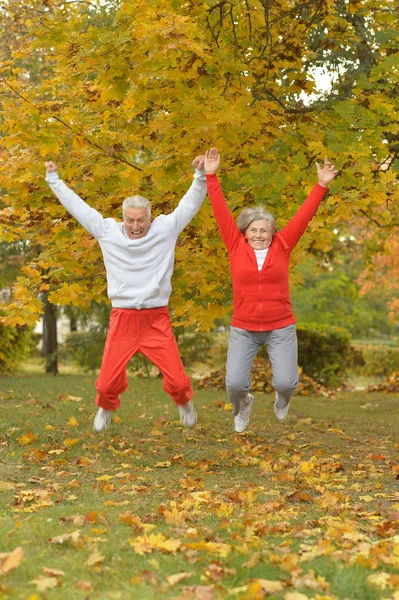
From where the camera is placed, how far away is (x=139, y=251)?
6.40 metres

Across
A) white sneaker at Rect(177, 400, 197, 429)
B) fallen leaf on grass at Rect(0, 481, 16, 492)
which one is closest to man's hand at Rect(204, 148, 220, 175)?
white sneaker at Rect(177, 400, 197, 429)

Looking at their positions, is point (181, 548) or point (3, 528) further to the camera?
point (3, 528)

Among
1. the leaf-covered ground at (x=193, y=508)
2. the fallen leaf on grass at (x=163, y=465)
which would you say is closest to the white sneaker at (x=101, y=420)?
the leaf-covered ground at (x=193, y=508)

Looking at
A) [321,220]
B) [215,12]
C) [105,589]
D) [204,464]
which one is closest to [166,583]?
[105,589]

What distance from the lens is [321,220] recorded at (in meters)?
7.20

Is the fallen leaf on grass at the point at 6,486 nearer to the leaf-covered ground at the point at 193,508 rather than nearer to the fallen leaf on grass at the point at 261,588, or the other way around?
the leaf-covered ground at the point at 193,508

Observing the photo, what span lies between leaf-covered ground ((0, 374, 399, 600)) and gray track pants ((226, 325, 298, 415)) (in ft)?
2.55

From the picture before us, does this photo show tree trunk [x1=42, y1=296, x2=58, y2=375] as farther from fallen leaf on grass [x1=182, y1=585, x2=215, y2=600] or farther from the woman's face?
fallen leaf on grass [x1=182, y1=585, x2=215, y2=600]

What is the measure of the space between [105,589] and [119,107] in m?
5.90

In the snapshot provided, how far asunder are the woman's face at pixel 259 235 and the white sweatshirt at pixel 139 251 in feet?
1.63

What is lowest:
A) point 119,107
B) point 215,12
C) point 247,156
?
point 247,156

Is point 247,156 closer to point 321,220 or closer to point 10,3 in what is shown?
point 321,220

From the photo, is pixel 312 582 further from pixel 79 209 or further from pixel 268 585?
pixel 79 209

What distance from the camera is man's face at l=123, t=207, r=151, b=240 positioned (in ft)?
20.9
